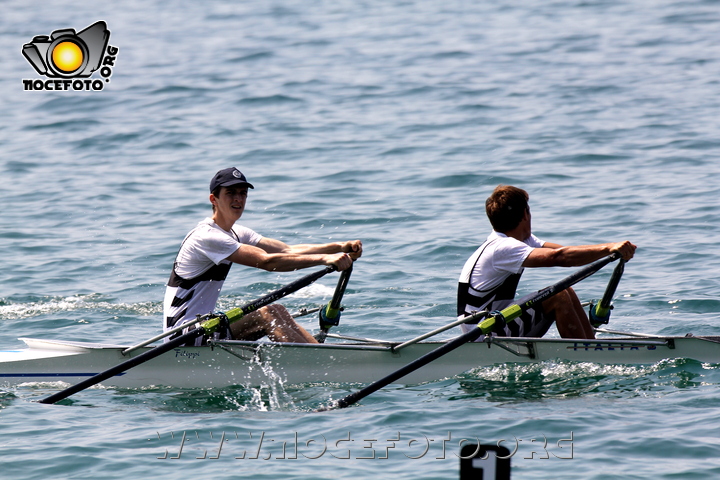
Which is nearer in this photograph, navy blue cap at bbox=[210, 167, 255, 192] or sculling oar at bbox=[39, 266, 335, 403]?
sculling oar at bbox=[39, 266, 335, 403]

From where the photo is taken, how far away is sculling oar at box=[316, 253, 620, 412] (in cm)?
760

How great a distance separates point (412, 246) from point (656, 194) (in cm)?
405

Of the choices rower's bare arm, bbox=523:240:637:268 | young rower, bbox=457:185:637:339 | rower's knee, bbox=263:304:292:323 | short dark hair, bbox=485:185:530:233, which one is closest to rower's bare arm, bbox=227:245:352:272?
rower's knee, bbox=263:304:292:323

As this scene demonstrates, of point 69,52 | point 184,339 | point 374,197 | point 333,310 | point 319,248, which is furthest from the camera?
point 69,52

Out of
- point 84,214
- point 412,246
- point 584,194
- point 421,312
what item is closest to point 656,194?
point 584,194

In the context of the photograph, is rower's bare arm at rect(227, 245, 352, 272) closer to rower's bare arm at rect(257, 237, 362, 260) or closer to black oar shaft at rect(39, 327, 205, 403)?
rower's bare arm at rect(257, 237, 362, 260)

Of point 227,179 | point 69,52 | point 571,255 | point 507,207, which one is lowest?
point 571,255

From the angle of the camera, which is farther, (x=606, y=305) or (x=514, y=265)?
(x=606, y=305)

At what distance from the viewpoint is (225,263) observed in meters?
8.29

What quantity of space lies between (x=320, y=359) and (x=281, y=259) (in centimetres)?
92

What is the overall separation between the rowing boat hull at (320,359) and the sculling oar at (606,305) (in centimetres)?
56

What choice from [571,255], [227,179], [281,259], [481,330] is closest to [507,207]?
[571,255]

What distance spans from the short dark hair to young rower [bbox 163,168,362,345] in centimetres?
124

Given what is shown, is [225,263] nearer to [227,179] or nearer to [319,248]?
[227,179]
